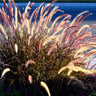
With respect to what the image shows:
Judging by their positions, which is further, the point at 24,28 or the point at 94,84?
the point at 24,28

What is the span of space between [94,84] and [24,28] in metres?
0.99

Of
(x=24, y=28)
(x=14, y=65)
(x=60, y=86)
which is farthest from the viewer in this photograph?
(x=24, y=28)

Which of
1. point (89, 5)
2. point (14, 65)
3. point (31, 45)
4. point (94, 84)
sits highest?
point (89, 5)

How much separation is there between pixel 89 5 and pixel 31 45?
12.5 metres

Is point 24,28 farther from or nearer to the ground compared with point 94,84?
farther from the ground

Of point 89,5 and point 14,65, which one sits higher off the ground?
point 89,5

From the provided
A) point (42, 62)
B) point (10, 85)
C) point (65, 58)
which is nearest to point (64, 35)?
point (65, 58)

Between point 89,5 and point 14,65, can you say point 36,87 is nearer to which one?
point 14,65

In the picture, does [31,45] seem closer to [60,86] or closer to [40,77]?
[40,77]

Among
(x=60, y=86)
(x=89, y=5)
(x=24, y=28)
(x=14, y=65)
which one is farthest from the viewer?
(x=89, y=5)

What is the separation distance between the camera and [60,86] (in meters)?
1.95

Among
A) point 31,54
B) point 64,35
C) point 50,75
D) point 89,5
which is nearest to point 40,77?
point 50,75

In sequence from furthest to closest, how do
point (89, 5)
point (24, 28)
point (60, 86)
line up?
point (89, 5), point (24, 28), point (60, 86)

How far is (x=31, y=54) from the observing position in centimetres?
203
